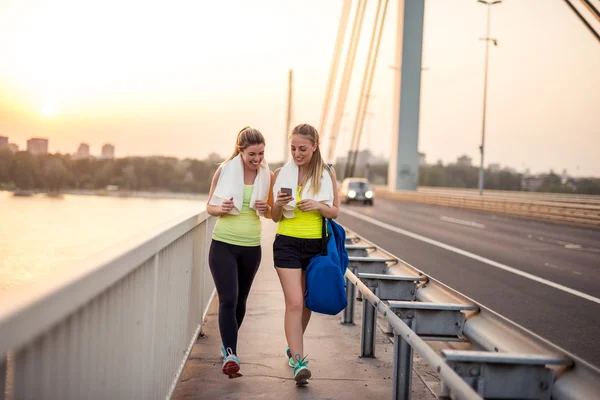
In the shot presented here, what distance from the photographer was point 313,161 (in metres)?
4.93

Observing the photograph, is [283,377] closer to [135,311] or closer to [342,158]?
[135,311]

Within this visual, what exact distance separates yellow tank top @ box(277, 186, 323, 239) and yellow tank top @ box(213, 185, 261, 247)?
23 centimetres

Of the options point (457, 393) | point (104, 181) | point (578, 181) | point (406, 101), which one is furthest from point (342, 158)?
point (457, 393)

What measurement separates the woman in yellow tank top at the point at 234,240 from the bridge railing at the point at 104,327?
0.28 meters

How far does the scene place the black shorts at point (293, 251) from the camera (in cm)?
482

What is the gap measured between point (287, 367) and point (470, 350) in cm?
160

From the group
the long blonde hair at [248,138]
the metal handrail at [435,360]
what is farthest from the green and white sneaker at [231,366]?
the long blonde hair at [248,138]

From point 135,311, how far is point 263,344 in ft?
9.92

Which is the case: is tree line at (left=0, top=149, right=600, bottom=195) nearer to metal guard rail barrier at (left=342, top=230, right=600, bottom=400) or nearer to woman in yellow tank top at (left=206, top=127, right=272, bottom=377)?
woman in yellow tank top at (left=206, top=127, right=272, bottom=377)

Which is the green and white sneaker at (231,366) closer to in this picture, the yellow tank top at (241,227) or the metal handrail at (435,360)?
the yellow tank top at (241,227)

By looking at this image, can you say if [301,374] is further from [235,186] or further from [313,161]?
[313,161]

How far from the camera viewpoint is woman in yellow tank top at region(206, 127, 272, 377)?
4871mm

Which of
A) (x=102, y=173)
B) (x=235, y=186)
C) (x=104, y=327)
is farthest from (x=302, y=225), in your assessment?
(x=102, y=173)

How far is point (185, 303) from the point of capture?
4.88m
